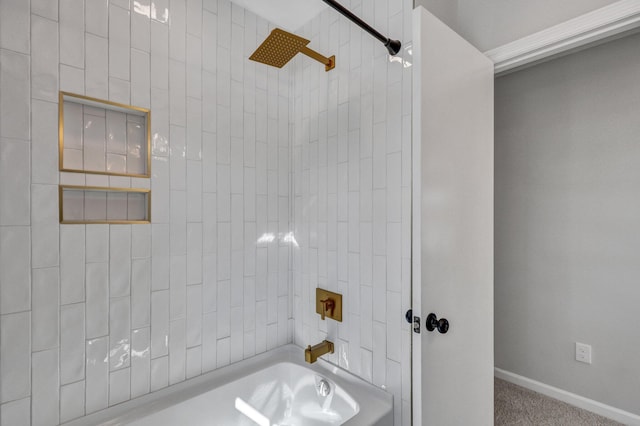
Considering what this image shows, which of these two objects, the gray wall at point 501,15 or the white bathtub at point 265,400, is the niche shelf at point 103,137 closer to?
the white bathtub at point 265,400

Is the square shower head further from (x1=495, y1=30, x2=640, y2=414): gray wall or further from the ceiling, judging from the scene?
(x1=495, y1=30, x2=640, y2=414): gray wall

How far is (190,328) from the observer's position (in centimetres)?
154

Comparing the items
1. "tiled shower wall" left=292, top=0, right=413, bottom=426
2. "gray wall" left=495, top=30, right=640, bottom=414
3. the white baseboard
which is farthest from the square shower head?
the white baseboard

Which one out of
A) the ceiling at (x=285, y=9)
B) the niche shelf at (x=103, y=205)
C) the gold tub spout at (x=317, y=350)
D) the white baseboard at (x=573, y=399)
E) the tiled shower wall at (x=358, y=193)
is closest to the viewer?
the niche shelf at (x=103, y=205)

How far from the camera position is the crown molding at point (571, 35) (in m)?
1.18

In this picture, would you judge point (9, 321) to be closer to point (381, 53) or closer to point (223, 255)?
point (223, 255)

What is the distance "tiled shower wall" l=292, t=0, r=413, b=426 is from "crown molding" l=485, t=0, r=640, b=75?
20.6 inches

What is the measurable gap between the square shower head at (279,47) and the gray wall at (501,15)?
0.65 m

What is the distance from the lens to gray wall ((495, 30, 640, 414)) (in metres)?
2.01

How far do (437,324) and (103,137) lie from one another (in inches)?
60.6

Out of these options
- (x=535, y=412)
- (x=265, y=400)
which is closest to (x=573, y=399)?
(x=535, y=412)

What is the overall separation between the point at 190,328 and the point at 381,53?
1593mm

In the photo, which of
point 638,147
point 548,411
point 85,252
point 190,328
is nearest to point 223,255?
point 190,328

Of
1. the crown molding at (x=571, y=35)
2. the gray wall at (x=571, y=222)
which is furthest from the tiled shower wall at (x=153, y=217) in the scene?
the gray wall at (x=571, y=222)
